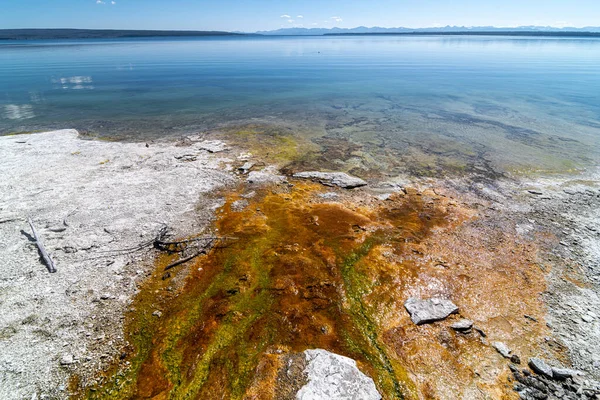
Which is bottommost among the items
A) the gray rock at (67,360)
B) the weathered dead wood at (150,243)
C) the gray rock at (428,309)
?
the gray rock at (428,309)

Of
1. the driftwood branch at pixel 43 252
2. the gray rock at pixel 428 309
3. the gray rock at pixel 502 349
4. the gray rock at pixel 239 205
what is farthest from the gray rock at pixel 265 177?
the gray rock at pixel 502 349

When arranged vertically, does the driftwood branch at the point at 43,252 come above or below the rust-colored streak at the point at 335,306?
above

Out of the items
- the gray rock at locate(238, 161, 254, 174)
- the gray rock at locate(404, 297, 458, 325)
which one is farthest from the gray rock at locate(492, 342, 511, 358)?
the gray rock at locate(238, 161, 254, 174)

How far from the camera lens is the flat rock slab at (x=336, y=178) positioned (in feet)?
33.4

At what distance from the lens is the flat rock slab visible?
401 inches

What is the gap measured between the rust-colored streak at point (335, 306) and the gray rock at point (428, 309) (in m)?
→ 0.15

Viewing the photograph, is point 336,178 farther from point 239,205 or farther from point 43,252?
point 43,252

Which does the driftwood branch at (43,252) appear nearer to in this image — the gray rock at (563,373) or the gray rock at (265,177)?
the gray rock at (265,177)

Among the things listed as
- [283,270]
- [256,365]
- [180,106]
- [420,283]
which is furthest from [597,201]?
[180,106]

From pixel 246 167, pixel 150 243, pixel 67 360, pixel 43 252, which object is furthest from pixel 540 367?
pixel 246 167

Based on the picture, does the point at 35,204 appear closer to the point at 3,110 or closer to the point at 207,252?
the point at 207,252

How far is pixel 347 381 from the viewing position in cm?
420

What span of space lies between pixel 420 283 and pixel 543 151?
12.7 metres

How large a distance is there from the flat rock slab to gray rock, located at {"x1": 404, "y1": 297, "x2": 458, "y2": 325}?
505 centimetres
